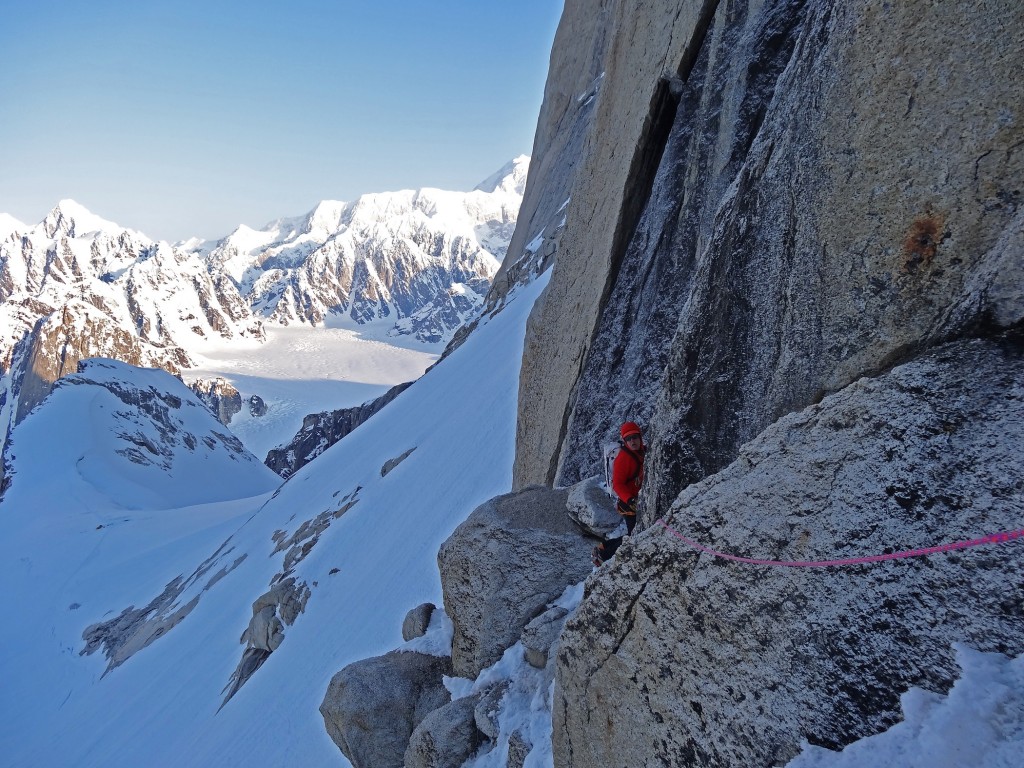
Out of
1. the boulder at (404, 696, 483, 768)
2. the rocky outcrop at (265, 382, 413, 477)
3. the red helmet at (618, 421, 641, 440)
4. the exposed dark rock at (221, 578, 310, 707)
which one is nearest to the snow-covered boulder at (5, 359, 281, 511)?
the exposed dark rock at (221, 578, 310, 707)

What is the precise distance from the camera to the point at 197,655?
790 inches

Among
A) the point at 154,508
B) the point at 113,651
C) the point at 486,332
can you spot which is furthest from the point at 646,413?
the point at 154,508

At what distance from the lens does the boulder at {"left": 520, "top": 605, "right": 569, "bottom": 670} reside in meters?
5.66

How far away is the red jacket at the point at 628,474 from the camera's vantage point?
604 cm

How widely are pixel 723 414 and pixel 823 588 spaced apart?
74.0 inches

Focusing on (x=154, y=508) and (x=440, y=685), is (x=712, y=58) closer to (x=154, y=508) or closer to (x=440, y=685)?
(x=440, y=685)

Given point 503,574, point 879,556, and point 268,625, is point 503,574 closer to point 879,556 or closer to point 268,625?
point 879,556

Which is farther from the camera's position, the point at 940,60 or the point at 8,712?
the point at 8,712

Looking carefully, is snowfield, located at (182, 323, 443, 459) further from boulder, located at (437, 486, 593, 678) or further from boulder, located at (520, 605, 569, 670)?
boulder, located at (520, 605, 569, 670)

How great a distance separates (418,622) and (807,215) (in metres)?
6.75

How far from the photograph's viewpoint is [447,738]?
5734mm

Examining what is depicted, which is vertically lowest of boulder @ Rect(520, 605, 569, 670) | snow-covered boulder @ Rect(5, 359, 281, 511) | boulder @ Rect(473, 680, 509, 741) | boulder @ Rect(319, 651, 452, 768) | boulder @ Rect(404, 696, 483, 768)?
snow-covered boulder @ Rect(5, 359, 281, 511)

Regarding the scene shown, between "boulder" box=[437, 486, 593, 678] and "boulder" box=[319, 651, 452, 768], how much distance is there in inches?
24.2

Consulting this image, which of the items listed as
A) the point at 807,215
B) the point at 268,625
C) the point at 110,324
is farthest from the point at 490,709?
the point at 110,324
